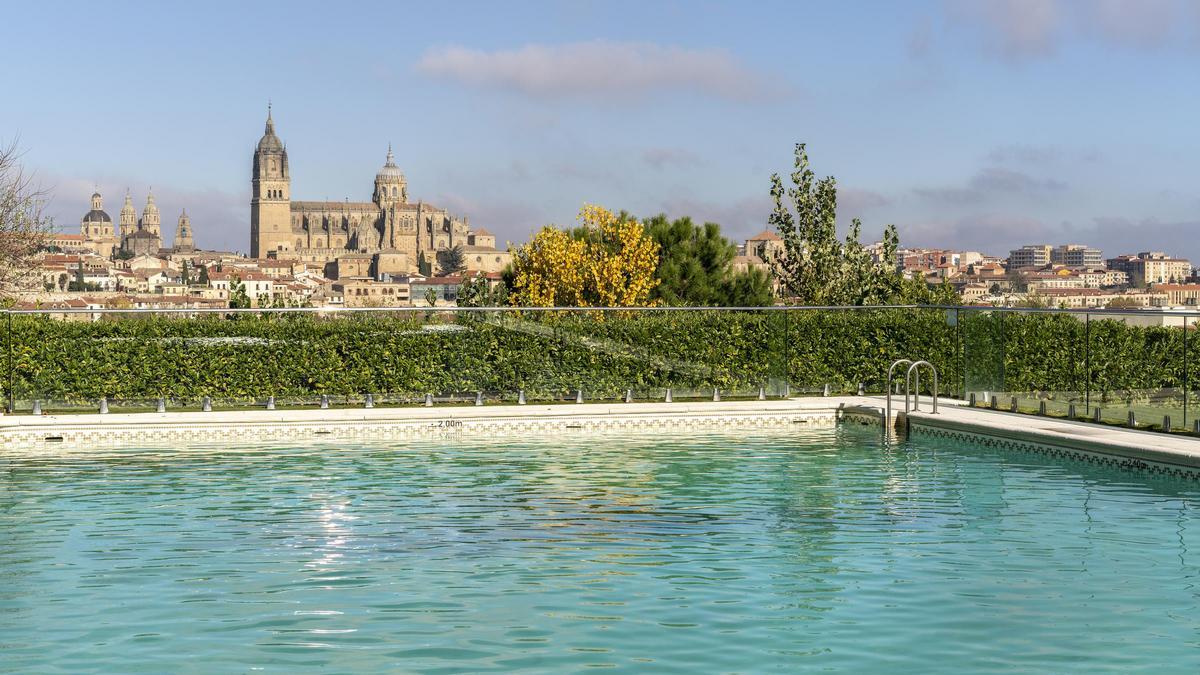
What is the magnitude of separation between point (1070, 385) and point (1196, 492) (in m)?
6.87

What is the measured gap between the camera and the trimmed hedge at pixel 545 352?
77.9 ft

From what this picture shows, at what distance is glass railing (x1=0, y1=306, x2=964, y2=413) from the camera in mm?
23875

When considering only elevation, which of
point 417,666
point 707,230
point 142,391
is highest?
→ point 707,230

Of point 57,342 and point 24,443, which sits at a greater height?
point 57,342

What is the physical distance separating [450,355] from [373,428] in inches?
124

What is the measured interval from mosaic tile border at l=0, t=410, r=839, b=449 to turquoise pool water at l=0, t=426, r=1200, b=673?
278 cm

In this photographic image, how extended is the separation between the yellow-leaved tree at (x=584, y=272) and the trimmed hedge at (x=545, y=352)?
388 inches

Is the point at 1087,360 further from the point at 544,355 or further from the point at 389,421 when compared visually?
the point at 389,421

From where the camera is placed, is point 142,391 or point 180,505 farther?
point 142,391

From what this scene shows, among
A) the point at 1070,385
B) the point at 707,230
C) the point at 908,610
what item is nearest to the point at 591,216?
the point at 707,230

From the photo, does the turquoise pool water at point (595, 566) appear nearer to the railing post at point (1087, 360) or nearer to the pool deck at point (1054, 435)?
the pool deck at point (1054, 435)

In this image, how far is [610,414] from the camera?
76.7ft

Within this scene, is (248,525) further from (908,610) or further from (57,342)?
(57,342)

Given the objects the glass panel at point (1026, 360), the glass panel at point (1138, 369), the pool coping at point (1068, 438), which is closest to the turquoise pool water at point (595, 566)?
the pool coping at point (1068, 438)
